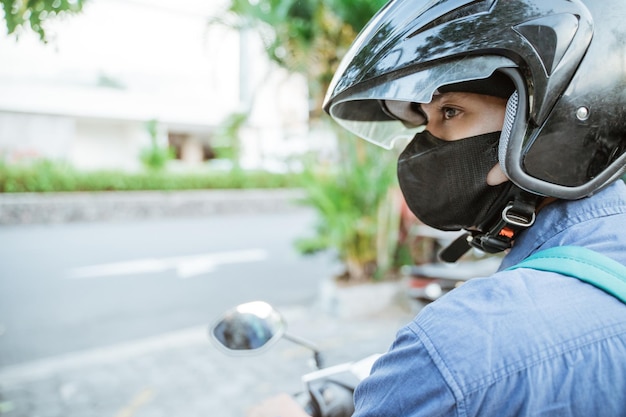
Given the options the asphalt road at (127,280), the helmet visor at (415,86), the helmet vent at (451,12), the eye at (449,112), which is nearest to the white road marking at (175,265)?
the asphalt road at (127,280)

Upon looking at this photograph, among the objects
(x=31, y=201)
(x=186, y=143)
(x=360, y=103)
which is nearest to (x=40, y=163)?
(x=31, y=201)

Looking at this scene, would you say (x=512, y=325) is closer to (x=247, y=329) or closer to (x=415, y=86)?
(x=415, y=86)

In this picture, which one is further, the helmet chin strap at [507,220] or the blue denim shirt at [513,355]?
the helmet chin strap at [507,220]

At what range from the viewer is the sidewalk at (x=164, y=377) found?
9.89ft

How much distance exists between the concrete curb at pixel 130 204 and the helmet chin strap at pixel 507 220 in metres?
8.18

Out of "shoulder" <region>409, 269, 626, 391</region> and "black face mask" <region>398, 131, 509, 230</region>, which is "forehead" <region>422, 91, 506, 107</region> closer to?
"black face mask" <region>398, 131, 509, 230</region>

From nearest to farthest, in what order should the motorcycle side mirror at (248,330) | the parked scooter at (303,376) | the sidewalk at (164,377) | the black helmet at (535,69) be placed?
1. the black helmet at (535,69)
2. the parked scooter at (303,376)
3. the motorcycle side mirror at (248,330)
4. the sidewalk at (164,377)

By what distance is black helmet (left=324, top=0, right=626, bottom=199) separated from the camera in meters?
0.99

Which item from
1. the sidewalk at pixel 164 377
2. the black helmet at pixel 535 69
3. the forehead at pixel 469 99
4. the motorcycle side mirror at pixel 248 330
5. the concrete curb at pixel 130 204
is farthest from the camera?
the concrete curb at pixel 130 204

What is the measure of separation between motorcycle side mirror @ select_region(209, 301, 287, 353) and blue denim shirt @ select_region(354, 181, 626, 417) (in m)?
0.57

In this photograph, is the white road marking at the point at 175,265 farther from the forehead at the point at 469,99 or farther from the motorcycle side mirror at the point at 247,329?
the forehead at the point at 469,99

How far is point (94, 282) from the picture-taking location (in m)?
6.45

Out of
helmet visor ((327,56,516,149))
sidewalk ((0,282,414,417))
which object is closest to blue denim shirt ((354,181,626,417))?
helmet visor ((327,56,516,149))

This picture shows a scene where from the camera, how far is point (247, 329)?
4.58 feet
